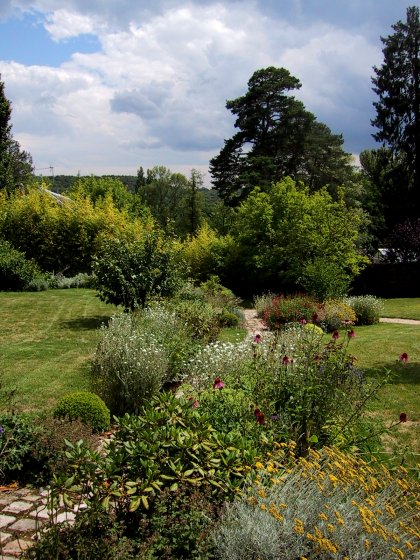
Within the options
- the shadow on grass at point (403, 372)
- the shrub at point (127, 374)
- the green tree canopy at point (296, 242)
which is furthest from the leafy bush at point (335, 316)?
the shrub at point (127, 374)

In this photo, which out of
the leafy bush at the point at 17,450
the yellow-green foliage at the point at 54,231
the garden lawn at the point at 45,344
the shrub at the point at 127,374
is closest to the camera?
the leafy bush at the point at 17,450

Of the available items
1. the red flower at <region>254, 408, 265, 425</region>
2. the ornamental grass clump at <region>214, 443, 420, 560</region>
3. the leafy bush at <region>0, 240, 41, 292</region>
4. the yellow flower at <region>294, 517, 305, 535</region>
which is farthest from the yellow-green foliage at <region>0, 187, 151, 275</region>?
the yellow flower at <region>294, 517, 305, 535</region>

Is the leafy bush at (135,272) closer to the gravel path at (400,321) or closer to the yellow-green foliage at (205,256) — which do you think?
the gravel path at (400,321)

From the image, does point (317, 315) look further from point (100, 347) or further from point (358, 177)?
point (358, 177)

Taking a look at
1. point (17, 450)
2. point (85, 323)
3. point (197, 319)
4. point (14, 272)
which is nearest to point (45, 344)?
Answer: point (85, 323)

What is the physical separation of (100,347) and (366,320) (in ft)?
35.2

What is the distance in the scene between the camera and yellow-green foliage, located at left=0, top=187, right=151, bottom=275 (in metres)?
20.5

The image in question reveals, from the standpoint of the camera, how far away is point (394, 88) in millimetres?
28234

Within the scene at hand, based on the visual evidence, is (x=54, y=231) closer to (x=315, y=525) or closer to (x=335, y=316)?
(x=335, y=316)

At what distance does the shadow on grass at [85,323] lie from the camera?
11.3 metres

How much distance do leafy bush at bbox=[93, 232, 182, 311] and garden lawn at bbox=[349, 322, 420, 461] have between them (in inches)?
171

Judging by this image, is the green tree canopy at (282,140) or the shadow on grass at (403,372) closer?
the shadow on grass at (403,372)

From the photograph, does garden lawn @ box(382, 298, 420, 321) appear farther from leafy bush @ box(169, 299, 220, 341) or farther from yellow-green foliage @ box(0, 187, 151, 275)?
yellow-green foliage @ box(0, 187, 151, 275)

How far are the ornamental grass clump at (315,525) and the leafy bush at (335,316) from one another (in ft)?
32.6
